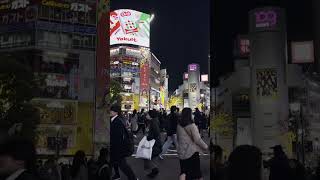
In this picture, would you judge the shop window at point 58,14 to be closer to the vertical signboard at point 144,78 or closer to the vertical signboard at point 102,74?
the vertical signboard at point 102,74

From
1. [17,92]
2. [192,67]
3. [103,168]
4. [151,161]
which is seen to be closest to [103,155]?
[103,168]

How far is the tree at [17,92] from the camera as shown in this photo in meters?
7.88

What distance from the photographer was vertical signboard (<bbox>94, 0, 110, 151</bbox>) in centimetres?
923

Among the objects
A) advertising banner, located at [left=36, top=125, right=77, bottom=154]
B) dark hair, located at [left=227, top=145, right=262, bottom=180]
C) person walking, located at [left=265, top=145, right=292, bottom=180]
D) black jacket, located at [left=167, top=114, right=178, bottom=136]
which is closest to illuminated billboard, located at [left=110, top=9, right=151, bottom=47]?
black jacket, located at [left=167, top=114, right=178, bottom=136]

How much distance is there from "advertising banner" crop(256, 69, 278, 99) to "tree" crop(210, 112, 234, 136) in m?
0.89

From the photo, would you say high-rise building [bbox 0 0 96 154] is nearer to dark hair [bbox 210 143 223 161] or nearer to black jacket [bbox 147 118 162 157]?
black jacket [bbox 147 118 162 157]

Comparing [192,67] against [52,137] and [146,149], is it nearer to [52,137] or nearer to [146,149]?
[146,149]

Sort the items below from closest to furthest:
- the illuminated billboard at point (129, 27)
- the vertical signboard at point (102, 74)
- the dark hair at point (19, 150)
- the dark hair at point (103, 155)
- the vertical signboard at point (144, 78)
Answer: the dark hair at point (19, 150) < the dark hair at point (103, 155) < the vertical signboard at point (102, 74) < the illuminated billboard at point (129, 27) < the vertical signboard at point (144, 78)

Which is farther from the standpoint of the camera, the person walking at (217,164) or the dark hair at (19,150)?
the person walking at (217,164)

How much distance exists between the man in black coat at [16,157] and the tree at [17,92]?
507 cm

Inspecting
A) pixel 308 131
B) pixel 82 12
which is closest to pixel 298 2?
pixel 308 131

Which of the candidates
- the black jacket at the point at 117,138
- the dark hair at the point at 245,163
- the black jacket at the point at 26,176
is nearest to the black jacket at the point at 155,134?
the black jacket at the point at 117,138

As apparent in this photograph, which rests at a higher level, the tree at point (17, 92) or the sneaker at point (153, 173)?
the tree at point (17, 92)

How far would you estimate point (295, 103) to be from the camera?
9.45 m
